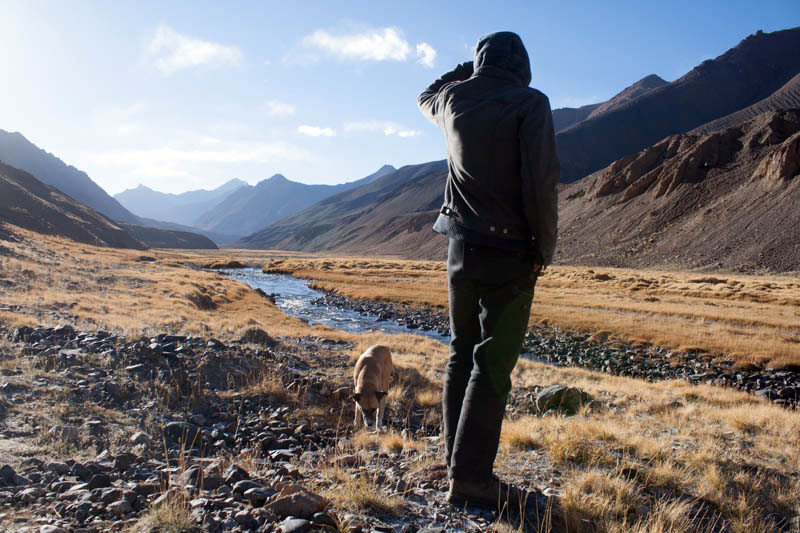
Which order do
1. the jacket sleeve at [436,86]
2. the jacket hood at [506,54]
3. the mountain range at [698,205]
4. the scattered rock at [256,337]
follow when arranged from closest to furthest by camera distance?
the jacket hood at [506,54], the jacket sleeve at [436,86], the scattered rock at [256,337], the mountain range at [698,205]

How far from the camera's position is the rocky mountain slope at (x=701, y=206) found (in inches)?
2438

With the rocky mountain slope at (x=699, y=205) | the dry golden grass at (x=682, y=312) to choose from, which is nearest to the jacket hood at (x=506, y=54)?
the dry golden grass at (x=682, y=312)

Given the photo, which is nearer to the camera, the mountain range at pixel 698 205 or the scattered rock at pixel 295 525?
the scattered rock at pixel 295 525

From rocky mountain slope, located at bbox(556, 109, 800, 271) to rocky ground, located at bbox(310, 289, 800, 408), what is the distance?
5157 centimetres

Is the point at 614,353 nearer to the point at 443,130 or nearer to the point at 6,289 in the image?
the point at 443,130

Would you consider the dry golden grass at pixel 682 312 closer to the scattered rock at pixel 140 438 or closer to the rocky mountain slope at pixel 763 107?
the scattered rock at pixel 140 438

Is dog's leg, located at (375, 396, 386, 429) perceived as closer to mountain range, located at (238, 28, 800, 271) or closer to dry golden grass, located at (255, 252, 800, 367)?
dry golden grass, located at (255, 252, 800, 367)

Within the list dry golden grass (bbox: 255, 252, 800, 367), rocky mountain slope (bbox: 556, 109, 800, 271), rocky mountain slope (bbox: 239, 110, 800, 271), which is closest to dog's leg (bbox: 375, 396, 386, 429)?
dry golden grass (bbox: 255, 252, 800, 367)

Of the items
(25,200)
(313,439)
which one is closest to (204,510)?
(313,439)

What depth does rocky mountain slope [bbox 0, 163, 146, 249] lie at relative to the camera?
7056cm

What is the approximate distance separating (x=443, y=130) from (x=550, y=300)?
2968cm

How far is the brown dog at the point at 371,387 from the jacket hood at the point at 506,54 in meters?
4.09

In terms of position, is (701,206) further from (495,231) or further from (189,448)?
(189,448)

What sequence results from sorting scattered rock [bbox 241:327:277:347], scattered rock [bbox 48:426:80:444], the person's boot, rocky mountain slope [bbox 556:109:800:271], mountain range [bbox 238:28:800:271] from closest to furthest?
the person's boot → scattered rock [bbox 48:426:80:444] → scattered rock [bbox 241:327:277:347] → rocky mountain slope [bbox 556:109:800:271] → mountain range [bbox 238:28:800:271]
